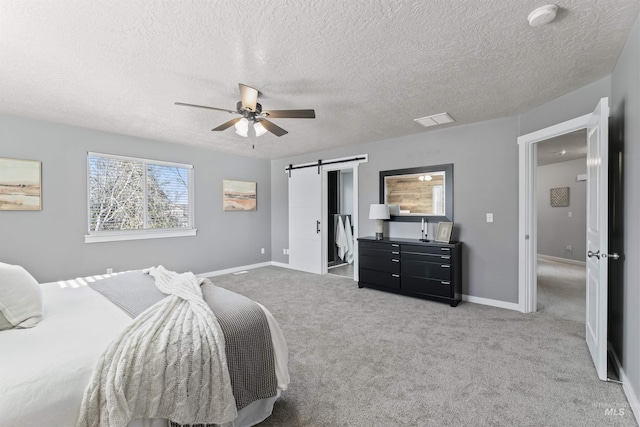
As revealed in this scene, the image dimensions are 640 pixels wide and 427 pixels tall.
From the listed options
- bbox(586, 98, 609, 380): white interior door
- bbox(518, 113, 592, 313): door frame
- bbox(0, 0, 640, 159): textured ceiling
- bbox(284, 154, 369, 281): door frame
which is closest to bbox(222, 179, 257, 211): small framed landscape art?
bbox(284, 154, 369, 281): door frame

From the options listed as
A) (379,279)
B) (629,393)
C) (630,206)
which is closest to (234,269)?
(379,279)

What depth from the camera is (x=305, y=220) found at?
5938mm

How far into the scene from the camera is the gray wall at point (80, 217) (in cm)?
362

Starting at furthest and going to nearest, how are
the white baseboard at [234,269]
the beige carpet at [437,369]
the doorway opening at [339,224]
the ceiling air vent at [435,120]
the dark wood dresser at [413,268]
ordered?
1. the doorway opening at [339,224]
2. the white baseboard at [234,269]
3. the dark wood dresser at [413,268]
4. the ceiling air vent at [435,120]
5. the beige carpet at [437,369]

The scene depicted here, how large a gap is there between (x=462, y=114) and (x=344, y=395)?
3284mm

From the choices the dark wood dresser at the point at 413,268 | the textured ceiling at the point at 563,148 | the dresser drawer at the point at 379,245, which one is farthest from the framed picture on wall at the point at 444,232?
the textured ceiling at the point at 563,148

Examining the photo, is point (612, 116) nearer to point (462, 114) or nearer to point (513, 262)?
point (462, 114)

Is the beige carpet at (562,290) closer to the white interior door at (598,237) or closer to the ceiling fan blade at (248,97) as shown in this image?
the white interior door at (598,237)

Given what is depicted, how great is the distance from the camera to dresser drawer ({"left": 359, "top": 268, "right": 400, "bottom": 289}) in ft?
13.8

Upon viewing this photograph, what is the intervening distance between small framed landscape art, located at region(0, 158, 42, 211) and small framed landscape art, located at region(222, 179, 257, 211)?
260cm

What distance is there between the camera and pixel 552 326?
3.08m

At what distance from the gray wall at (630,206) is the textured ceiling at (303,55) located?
20cm

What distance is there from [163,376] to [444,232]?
12.0 feet

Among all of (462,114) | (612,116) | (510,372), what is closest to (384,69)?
(462,114)
